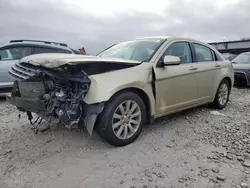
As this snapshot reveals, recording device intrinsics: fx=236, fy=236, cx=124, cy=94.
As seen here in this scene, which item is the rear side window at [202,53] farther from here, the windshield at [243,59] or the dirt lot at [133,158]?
the windshield at [243,59]

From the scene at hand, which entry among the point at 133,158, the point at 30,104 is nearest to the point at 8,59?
the point at 30,104

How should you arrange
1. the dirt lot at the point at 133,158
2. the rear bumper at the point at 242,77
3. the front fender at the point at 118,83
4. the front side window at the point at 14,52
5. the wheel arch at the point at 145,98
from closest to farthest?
the dirt lot at the point at 133,158, the front fender at the point at 118,83, the wheel arch at the point at 145,98, the front side window at the point at 14,52, the rear bumper at the point at 242,77

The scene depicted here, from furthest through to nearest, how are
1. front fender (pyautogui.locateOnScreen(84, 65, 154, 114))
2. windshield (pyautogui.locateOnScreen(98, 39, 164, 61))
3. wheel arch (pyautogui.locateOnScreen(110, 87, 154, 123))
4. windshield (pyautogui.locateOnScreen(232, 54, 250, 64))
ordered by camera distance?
1. windshield (pyautogui.locateOnScreen(232, 54, 250, 64))
2. windshield (pyautogui.locateOnScreen(98, 39, 164, 61))
3. wheel arch (pyautogui.locateOnScreen(110, 87, 154, 123))
4. front fender (pyautogui.locateOnScreen(84, 65, 154, 114))

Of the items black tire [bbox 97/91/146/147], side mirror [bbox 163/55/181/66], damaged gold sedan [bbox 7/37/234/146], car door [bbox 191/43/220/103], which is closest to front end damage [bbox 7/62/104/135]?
damaged gold sedan [bbox 7/37/234/146]

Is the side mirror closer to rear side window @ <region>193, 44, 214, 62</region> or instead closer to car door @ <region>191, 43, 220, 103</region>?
car door @ <region>191, 43, 220, 103</region>

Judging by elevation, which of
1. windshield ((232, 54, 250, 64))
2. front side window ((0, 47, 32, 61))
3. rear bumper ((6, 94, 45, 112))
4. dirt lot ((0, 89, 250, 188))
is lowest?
dirt lot ((0, 89, 250, 188))

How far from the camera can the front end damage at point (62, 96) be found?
9.82ft

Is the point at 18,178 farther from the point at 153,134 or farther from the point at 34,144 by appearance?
the point at 153,134

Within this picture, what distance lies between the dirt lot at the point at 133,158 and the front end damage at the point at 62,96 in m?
0.46

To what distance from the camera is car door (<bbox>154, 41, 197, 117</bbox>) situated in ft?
12.4

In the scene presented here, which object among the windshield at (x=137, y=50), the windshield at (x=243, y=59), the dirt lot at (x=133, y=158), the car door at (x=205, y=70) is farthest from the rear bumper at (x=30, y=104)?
the windshield at (x=243, y=59)

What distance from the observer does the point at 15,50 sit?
6.38 metres

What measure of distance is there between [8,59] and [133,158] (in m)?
4.87

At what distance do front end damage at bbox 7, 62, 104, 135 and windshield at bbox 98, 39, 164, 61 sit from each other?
1237mm
